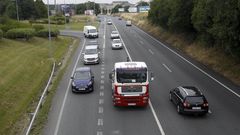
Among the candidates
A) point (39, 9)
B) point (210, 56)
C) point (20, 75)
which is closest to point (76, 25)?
point (39, 9)

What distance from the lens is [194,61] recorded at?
43469mm

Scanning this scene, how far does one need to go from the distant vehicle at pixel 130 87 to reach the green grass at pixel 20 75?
6118 millimetres

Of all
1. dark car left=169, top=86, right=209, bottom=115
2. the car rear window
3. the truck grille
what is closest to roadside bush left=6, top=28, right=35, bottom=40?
the truck grille

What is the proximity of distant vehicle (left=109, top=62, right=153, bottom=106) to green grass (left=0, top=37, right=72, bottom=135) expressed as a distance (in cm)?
612

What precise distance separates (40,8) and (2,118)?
11322cm

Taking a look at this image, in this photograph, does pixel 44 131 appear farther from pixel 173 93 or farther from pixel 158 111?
pixel 173 93

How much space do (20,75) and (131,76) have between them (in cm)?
1299

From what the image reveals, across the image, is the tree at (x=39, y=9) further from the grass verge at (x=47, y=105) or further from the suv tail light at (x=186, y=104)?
the suv tail light at (x=186, y=104)

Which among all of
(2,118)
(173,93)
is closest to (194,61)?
(173,93)

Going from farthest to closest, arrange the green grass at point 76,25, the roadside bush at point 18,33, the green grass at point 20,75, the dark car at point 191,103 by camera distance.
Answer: the green grass at point 76,25 < the roadside bush at point 18,33 < the green grass at point 20,75 < the dark car at point 191,103

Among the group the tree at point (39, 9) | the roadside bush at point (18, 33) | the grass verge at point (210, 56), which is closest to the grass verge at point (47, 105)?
the roadside bush at point (18, 33)

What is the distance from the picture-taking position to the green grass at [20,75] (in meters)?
25.0

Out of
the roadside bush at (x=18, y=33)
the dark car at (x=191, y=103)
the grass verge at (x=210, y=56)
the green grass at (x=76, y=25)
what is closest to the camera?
the dark car at (x=191, y=103)

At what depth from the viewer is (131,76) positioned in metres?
25.3
